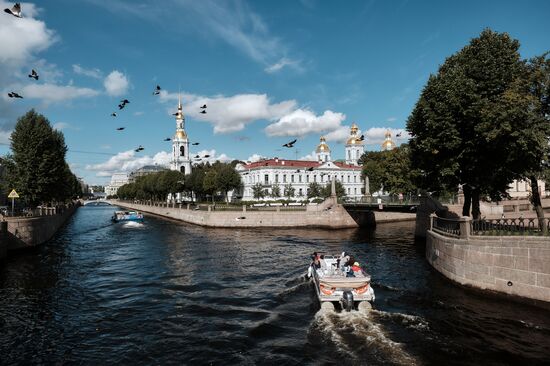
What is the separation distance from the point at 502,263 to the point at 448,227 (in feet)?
24.3

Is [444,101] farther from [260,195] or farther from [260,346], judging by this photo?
[260,195]

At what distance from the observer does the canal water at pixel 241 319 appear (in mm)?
13969

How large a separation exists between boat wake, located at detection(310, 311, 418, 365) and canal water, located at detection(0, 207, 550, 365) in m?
0.04

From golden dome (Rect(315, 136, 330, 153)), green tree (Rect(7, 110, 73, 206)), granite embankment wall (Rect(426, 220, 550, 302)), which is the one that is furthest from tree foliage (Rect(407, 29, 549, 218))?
golden dome (Rect(315, 136, 330, 153))

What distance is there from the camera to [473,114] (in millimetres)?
25219

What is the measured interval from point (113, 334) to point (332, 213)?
157 feet

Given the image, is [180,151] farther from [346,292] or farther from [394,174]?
[346,292]

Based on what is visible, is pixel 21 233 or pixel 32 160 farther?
pixel 32 160

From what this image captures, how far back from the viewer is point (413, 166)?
32031 mm

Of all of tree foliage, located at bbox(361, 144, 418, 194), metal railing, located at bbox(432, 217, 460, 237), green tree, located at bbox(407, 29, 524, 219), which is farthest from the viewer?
tree foliage, located at bbox(361, 144, 418, 194)

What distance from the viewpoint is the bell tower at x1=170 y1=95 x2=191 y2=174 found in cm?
16000

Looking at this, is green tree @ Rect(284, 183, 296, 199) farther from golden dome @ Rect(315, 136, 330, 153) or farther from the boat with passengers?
the boat with passengers

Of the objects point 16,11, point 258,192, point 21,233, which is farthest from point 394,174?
point 16,11

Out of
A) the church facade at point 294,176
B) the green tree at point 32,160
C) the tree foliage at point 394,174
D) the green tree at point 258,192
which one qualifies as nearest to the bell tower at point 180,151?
the church facade at point 294,176
